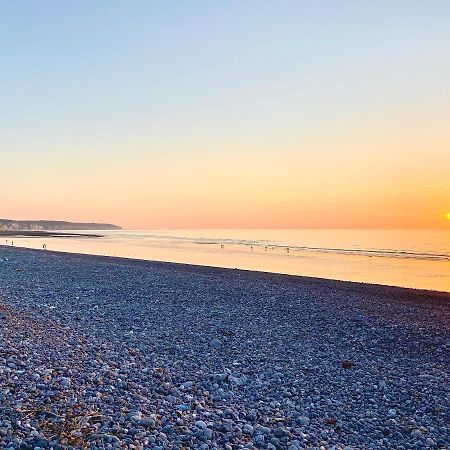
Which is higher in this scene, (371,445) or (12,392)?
(12,392)

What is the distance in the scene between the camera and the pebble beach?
6.30 meters

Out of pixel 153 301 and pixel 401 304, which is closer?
pixel 153 301

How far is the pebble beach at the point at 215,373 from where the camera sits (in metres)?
6.30

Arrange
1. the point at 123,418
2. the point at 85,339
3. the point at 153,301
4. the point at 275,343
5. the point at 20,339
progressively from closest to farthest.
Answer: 1. the point at 123,418
2. the point at 20,339
3. the point at 85,339
4. the point at 275,343
5. the point at 153,301

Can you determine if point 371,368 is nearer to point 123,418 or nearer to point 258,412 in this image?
point 258,412

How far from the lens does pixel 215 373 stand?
929cm

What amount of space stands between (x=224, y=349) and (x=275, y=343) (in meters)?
1.64

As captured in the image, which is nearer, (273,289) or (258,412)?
(258,412)

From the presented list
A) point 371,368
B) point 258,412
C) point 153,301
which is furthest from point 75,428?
point 153,301

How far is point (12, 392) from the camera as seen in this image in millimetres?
6781

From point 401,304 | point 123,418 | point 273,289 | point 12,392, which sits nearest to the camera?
point 123,418

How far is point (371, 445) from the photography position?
6.75m

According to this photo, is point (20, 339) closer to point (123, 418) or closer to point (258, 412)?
point (123, 418)

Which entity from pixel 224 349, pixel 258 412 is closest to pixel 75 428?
pixel 258 412
